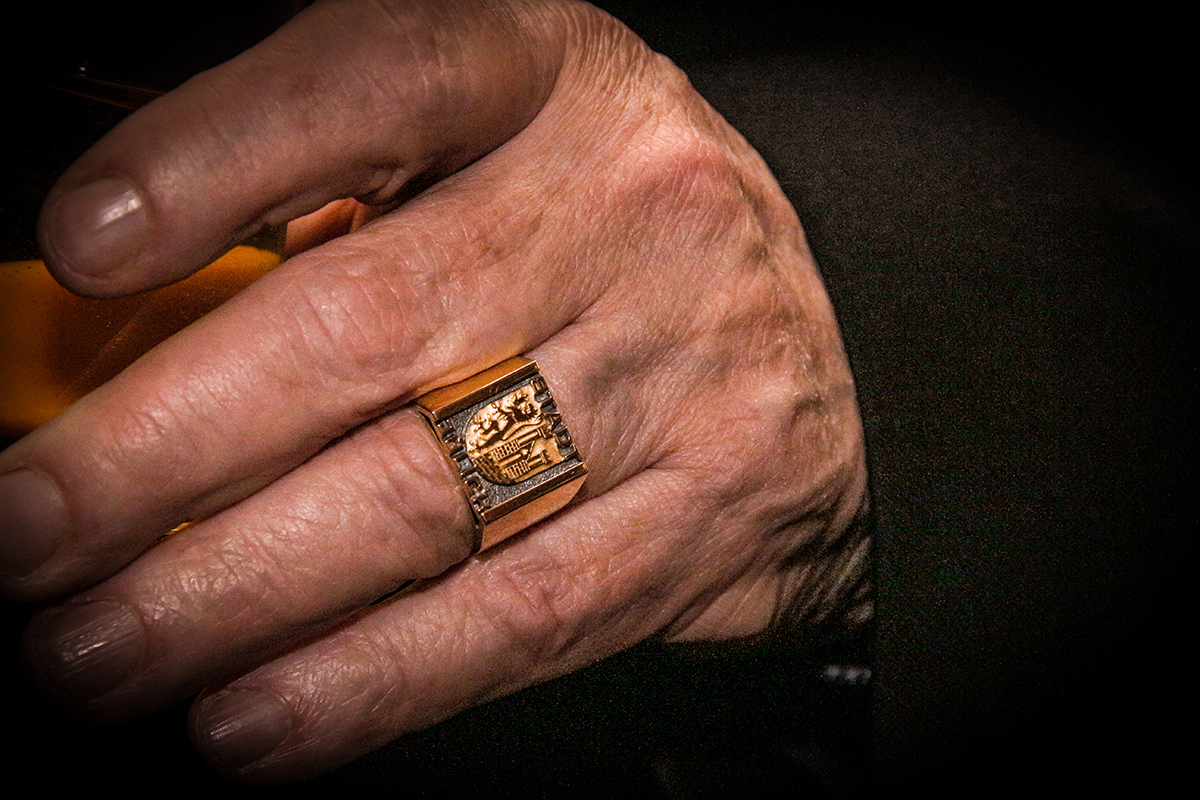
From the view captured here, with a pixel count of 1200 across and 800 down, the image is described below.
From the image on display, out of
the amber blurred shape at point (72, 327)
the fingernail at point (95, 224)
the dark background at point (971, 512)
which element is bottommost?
the dark background at point (971, 512)

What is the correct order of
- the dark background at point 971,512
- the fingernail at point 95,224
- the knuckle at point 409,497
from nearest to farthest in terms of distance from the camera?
the fingernail at point 95,224 → the knuckle at point 409,497 → the dark background at point 971,512

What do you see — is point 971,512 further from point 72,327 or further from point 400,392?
point 72,327

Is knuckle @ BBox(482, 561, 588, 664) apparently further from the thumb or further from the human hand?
the thumb

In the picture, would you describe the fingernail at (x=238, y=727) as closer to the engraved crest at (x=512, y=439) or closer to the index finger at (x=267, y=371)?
the index finger at (x=267, y=371)

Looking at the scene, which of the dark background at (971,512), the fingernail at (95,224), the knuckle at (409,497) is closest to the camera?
the fingernail at (95,224)

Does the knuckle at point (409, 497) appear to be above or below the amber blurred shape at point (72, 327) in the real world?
below

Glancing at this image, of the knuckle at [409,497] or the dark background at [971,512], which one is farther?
the dark background at [971,512]

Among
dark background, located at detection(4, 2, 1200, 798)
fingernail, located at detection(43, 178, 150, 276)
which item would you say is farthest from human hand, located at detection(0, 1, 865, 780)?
dark background, located at detection(4, 2, 1200, 798)

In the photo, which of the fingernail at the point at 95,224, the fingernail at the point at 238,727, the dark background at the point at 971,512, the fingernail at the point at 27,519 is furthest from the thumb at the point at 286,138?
the dark background at the point at 971,512

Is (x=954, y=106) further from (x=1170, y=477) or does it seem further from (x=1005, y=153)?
(x=1170, y=477)
